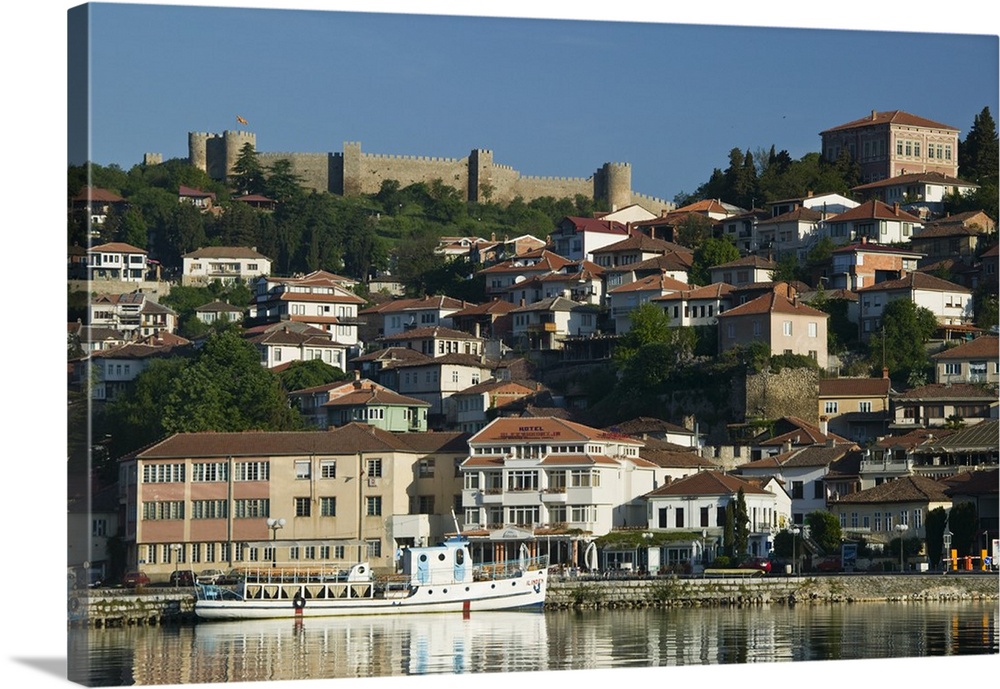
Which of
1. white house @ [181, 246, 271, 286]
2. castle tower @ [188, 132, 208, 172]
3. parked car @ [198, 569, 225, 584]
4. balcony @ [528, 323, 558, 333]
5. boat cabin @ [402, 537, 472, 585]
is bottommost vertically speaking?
parked car @ [198, 569, 225, 584]

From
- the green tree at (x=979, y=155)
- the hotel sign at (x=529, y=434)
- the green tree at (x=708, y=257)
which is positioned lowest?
the hotel sign at (x=529, y=434)

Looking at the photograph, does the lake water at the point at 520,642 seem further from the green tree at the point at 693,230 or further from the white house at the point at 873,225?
the green tree at the point at 693,230

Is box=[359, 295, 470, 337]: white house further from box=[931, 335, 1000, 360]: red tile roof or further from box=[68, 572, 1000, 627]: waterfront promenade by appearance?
box=[68, 572, 1000, 627]: waterfront promenade

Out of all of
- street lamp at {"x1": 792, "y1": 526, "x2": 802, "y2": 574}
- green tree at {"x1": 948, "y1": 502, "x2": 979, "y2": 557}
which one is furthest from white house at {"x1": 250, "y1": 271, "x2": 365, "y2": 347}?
green tree at {"x1": 948, "y1": 502, "x2": 979, "y2": 557}

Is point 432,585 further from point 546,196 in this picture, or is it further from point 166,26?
point 546,196

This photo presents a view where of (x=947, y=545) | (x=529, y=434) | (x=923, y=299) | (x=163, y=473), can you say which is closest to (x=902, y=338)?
(x=923, y=299)

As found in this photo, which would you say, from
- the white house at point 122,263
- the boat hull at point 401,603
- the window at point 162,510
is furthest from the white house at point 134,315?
the boat hull at point 401,603

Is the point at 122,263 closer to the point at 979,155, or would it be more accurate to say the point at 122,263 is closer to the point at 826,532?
the point at 979,155

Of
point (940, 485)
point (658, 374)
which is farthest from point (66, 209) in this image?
point (658, 374)

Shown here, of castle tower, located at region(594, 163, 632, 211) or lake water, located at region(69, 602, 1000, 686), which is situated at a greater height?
castle tower, located at region(594, 163, 632, 211)
